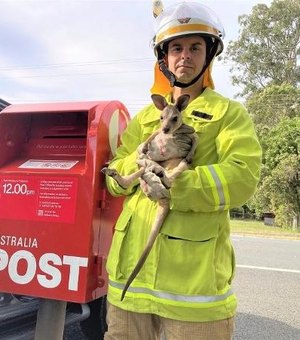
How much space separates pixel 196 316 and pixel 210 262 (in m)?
0.19

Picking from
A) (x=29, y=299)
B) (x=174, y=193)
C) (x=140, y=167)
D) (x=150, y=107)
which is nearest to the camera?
(x=174, y=193)

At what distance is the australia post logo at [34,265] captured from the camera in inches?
79.1

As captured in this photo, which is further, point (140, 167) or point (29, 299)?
point (29, 299)

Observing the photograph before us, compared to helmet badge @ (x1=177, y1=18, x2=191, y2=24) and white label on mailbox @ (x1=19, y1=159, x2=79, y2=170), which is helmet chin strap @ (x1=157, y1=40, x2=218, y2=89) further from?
white label on mailbox @ (x1=19, y1=159, x2=79, y2=170)

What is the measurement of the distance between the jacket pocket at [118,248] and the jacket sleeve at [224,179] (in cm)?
24

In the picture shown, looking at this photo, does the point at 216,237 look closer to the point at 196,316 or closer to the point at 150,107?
the point at 196,316

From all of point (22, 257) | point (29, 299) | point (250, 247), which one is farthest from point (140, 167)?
point (250, 247)

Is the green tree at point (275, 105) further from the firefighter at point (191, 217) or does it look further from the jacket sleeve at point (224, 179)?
the jacket sleeve at point (224, 179)

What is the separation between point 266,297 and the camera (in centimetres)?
482

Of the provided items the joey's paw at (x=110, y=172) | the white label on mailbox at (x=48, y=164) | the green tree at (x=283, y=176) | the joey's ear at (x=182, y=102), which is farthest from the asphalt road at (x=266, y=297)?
the green tree at (x=283, y=176)

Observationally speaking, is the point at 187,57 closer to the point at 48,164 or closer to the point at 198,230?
the point at 198,230

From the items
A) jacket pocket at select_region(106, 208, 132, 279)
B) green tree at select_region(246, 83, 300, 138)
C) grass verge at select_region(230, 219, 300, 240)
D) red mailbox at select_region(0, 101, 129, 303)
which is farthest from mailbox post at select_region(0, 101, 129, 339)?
green tree at select_region(246, 83, 300, 138)

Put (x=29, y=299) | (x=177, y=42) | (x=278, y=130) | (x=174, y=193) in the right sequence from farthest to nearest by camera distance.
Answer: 1. (x=278, y=130)
2. (x=29, y=299)
3. (x=177, y=42)
4. (x=174, y=193)

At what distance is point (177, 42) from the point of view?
1896 millimetres
